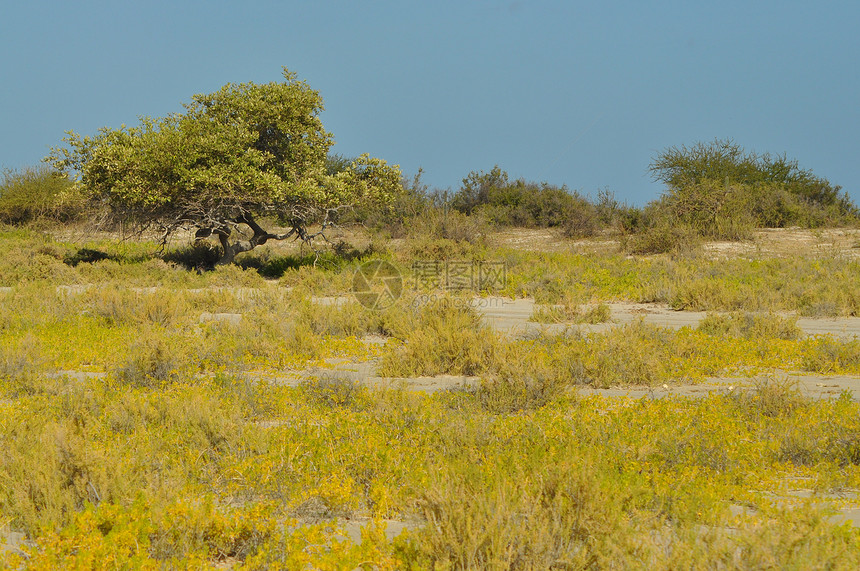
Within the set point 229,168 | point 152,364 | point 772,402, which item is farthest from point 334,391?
point 229,168

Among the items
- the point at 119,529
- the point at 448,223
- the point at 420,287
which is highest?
the point at 448,223

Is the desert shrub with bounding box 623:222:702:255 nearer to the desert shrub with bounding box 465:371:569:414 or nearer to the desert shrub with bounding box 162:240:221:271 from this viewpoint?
the desert shrub with bounding box 162:240:221:271

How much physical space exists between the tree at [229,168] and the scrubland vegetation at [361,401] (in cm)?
8

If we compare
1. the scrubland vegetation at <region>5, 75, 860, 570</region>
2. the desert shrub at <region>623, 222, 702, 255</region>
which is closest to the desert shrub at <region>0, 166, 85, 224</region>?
the scrubland vegetation at <region>5, 75, 860, 570</region>

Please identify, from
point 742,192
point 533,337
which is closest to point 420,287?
point 533,337

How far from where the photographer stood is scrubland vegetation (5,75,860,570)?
3.74 meters

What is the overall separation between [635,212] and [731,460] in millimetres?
20592

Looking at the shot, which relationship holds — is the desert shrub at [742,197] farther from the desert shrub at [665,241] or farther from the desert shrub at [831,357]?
the desert shrub at [831,357]

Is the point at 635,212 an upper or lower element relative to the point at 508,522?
upper

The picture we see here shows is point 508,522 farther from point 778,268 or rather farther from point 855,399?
point 778,268

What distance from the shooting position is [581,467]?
424 centimetres

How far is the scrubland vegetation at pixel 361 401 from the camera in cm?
374

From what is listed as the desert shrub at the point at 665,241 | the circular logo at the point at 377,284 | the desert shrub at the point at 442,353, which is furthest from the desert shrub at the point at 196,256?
the desert shrub at the point at 665,241

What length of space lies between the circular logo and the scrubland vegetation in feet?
1.22
